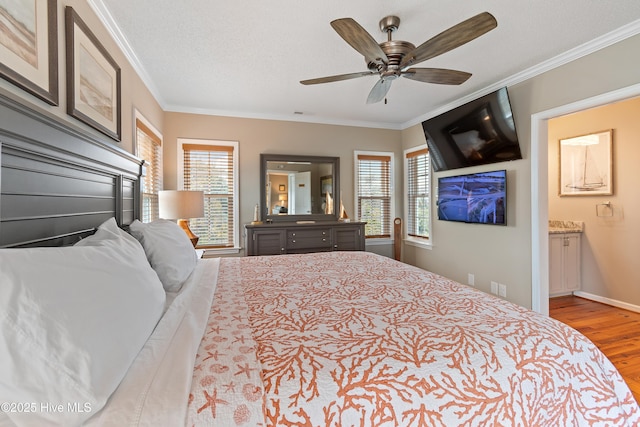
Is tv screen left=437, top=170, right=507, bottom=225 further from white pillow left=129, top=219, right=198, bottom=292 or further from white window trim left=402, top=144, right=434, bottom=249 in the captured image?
white pillow left=129, top=219, right=198, bottom=292

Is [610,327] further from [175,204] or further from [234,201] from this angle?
[175,204]

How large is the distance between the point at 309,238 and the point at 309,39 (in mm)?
2331

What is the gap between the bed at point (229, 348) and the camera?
646 mm

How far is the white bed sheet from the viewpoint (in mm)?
645

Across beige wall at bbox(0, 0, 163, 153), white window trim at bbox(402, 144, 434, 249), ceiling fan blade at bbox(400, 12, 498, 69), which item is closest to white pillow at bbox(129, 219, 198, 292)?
beige wall at bbox(0, 0, 163, 153)

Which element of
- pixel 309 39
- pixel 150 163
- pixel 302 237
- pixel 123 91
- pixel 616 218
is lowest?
pixel 302 237

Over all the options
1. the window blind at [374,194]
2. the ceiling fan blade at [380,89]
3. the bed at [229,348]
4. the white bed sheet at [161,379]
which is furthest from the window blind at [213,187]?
the white bed sheet at [161,379]

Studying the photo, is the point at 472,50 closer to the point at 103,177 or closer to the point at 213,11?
the point at 213,11

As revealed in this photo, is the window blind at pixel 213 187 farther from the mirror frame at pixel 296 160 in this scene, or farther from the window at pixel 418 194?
the window at pixel 418 194

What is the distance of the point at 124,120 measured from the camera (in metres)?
2.37

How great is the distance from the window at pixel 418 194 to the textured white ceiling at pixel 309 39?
113 centimetres

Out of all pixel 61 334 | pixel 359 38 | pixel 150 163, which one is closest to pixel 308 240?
pixel 150 163

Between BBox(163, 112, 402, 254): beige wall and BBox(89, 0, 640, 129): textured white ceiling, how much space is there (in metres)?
0.45

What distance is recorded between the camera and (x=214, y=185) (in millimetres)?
3980
